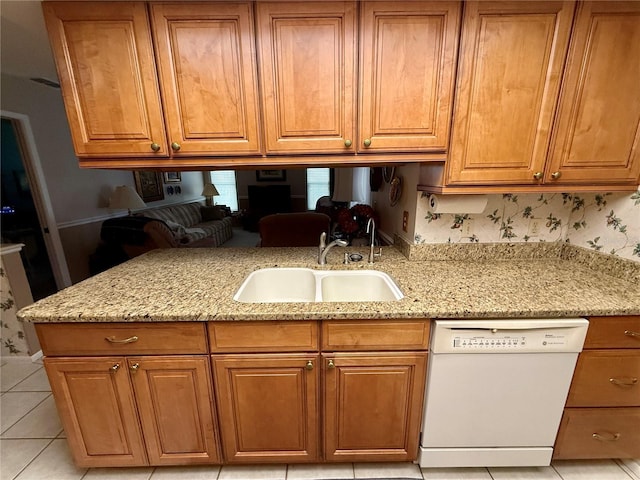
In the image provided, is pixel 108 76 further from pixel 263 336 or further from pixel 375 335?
pixel 375 335

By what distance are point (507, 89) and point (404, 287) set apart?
100cm

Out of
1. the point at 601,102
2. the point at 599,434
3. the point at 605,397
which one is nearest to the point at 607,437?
the point at 599,434

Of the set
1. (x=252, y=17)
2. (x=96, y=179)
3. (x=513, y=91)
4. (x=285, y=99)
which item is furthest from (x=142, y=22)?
(x=96, y=179)

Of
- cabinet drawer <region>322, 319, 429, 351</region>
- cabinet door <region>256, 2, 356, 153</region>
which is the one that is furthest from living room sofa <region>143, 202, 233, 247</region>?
cabinet drawer <region>322, 319, 429, 351</region>

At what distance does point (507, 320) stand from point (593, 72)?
114cm

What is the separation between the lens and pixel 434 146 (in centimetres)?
126

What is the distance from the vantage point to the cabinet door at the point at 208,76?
1138 millimetres

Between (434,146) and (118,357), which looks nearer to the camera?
(118,357)

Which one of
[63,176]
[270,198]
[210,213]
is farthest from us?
[270,198]

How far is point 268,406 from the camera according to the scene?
1.23m

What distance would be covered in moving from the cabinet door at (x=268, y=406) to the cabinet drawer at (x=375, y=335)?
0.14 m

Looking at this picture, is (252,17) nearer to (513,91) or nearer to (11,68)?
(513,91)

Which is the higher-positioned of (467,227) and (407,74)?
(407,74)

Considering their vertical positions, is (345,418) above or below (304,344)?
below
